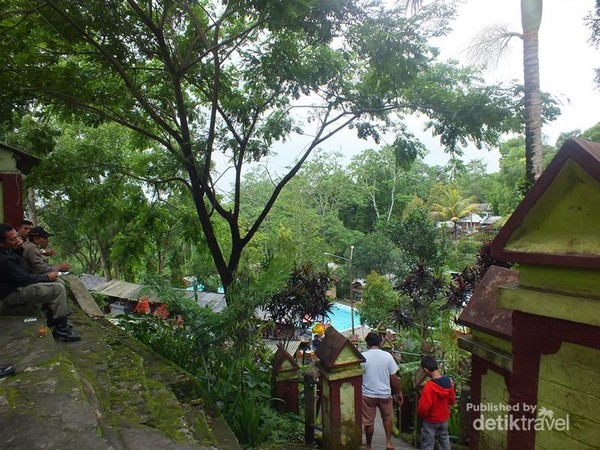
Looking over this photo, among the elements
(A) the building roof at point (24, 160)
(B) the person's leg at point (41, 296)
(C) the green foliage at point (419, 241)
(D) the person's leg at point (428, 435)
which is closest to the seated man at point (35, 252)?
(B) the person's leg at point (41, 296)

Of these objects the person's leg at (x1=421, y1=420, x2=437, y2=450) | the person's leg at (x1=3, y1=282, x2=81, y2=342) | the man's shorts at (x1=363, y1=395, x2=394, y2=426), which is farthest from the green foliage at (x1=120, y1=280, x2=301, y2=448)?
the person's leg at (x1=421, y1=420, x2=437, y2=450)

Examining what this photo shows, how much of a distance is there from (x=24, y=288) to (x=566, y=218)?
4938 mm

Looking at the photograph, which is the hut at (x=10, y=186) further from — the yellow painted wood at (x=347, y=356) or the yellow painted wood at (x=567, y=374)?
the yellow painted wood at (x=567, y=374)

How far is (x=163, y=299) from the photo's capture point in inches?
205

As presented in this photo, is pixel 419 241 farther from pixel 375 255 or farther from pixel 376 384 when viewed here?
pixel 375 255

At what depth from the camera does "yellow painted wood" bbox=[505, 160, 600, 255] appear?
6.60 ft

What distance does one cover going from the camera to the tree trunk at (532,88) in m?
6.68

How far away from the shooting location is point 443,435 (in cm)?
438

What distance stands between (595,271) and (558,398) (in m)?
0.73

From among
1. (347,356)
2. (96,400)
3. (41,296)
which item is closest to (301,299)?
(347,356)

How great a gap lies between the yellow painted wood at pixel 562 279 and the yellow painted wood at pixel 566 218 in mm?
105

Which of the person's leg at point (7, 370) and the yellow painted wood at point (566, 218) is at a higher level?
the yellow painted wood at point (566, 218)

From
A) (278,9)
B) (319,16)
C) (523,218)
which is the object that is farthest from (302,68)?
(523,218)

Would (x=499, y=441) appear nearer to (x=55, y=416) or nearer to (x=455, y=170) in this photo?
(x=55, y=416)
